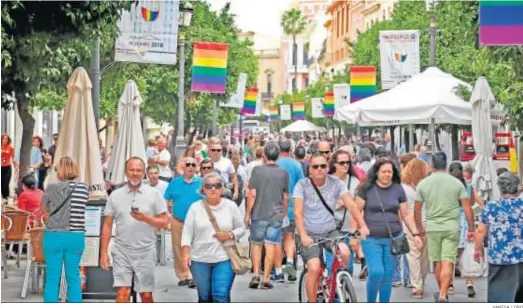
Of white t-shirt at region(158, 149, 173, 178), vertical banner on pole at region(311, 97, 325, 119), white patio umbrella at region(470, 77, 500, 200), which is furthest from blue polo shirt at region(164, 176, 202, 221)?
vertical banner on pole at region(311, 97, 325, 119)

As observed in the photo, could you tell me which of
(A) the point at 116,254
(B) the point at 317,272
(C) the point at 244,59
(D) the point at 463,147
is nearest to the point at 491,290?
(B) the point at 317,272

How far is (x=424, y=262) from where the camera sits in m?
14.2

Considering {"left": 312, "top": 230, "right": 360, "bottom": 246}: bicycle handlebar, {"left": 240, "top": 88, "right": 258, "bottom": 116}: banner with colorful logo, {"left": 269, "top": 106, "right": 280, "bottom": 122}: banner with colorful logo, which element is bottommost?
{"left": 312, "top": 230, "right": 360, "bottom": 246}: bicycle handlebar

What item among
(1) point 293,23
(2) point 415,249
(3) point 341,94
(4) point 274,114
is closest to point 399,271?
(2) point 415,249

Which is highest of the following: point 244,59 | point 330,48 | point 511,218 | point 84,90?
point 330,48

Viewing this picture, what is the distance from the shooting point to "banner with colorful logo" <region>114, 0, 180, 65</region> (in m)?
18.5

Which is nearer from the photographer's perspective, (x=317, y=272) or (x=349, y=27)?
(x=317, y=272)

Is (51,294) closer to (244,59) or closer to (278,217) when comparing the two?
(278,217)

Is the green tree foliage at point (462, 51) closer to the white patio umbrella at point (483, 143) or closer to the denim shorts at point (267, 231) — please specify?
the white patio umbrella at point (483, 143)

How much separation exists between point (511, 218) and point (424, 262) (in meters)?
3.65

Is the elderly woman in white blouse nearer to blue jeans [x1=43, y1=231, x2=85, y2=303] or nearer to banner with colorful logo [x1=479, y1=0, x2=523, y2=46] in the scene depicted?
blue jeans [x1=43, y1=231, x2=85, y2=303]

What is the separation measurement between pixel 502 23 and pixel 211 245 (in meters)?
3.98

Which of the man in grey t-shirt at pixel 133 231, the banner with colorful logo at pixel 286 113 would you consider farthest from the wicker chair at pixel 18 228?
the banner with colorful logo at pixel 286 113

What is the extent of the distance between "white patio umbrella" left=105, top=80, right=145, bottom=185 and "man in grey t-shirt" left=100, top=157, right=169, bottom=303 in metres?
6.26
